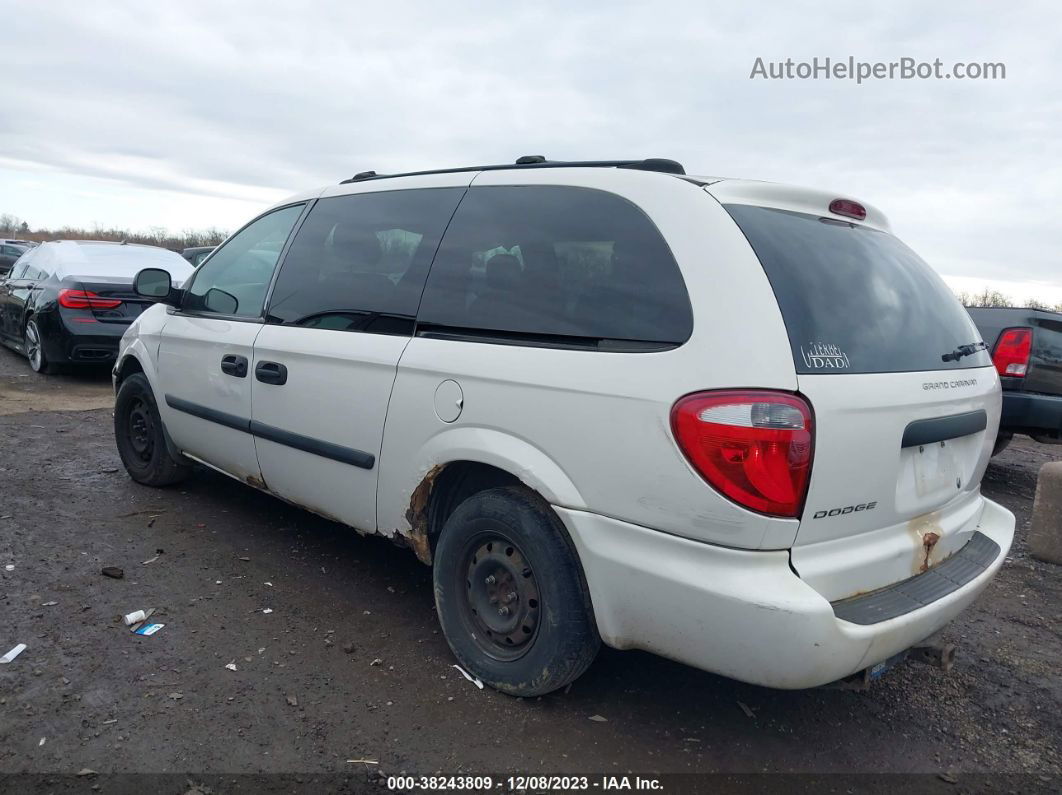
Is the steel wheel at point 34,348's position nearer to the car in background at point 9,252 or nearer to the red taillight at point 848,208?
the red taillight at point 848,208

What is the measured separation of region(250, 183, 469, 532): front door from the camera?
3199 millimetres

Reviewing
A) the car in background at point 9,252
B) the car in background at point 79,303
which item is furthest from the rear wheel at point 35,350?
the car in background at point 9,252

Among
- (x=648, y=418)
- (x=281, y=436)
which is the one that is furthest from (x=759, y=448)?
(x=281, y=436)

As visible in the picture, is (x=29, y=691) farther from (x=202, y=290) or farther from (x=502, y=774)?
(x=202, y=290)

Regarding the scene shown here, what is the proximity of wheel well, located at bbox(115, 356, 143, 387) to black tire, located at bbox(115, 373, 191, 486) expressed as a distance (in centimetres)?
6

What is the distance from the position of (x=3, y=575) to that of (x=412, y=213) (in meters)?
2.55

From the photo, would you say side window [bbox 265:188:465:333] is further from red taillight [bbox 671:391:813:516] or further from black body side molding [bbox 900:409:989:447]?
black body side molding [bbox 900:409:989:447]

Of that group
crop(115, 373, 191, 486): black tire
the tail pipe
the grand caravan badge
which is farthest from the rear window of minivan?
crop(115, 373, 191, 486): black tire

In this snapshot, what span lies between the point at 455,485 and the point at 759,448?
1.28 metres

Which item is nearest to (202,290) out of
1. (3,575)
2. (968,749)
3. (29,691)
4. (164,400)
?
(164,400)

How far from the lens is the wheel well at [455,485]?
2.89 m

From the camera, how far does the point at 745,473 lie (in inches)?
85.1

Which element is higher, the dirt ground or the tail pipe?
the tail pipe

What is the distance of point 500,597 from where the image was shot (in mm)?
2844
